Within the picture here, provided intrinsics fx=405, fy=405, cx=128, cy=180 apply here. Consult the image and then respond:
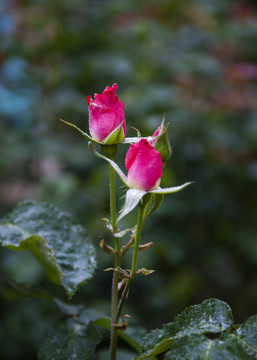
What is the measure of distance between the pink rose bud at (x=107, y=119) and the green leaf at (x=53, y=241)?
0.15 meters

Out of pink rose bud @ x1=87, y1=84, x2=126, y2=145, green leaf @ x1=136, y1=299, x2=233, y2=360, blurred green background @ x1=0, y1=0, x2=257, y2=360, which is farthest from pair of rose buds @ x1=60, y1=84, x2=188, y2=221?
blurred green background @ x1=0, y1=0, x2=257, y2=360

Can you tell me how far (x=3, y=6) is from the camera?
2195 millimetres

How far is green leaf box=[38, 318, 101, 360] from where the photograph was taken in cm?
49

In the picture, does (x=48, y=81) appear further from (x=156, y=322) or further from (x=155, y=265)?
(x=156, y=322)

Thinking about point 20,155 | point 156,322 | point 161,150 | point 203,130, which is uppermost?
point 161,150

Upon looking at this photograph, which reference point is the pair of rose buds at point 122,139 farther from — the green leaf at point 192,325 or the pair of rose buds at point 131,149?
the green leaf at point 192,325

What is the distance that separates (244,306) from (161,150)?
4.49ft

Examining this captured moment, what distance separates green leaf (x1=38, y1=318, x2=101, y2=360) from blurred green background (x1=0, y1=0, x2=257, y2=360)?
A: 2.33 ft

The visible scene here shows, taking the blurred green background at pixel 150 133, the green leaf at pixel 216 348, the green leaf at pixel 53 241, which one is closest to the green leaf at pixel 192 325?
the green leaf at pixel 216 348

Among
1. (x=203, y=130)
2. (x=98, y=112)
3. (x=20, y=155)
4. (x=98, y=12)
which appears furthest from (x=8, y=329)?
(x=98, y=12)

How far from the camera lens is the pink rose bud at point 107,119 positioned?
17.6 inches

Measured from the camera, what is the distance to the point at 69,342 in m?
0.50

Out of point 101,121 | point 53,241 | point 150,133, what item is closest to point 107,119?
point 101,121

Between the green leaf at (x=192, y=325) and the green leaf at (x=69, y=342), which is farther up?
the green leaf at (x=192, y=325)
